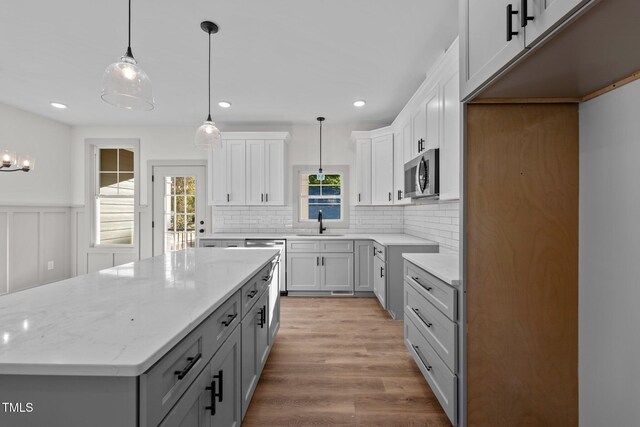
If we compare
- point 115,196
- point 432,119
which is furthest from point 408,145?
point 115,196

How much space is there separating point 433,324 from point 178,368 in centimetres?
150

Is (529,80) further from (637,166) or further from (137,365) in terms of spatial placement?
(137,365)

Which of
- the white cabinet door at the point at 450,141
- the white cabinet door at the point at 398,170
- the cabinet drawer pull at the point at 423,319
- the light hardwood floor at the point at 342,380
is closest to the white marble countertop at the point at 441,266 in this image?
the cabinet drawer pull at the point at 423,319

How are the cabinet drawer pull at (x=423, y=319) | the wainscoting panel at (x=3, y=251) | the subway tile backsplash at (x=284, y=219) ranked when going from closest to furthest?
the cabinet drawer pull at (x=423, y=319) → the wainscoting panel at (x=3, y=251) → the subway tile backsplash at (x=284, y=219)

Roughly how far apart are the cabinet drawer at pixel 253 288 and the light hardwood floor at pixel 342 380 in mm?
691

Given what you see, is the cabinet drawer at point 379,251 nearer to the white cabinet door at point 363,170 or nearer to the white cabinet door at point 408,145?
the white cabinet door at point 363,170

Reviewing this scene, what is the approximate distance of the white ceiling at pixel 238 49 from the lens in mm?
2174

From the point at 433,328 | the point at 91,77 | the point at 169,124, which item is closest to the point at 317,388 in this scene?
the point at 433,328

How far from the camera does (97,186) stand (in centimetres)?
507

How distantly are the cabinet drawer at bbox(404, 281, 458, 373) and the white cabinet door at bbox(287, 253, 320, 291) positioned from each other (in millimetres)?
1993

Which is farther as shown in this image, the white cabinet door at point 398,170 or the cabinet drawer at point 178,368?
the white cabinet door at point 398,170

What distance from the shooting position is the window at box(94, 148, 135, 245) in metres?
5.11

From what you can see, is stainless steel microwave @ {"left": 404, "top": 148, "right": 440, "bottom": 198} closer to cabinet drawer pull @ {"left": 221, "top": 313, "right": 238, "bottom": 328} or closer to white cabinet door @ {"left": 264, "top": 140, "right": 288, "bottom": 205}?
cabinet drawer pull @ {"left": 221, "top": 313, "right": 238, "bottom": 328}

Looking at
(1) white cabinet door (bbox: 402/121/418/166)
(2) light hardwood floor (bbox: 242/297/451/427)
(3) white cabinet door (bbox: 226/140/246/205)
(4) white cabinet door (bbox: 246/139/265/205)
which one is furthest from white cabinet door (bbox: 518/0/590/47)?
(3) white cabinet door (bbox: 226/140/246/205)
